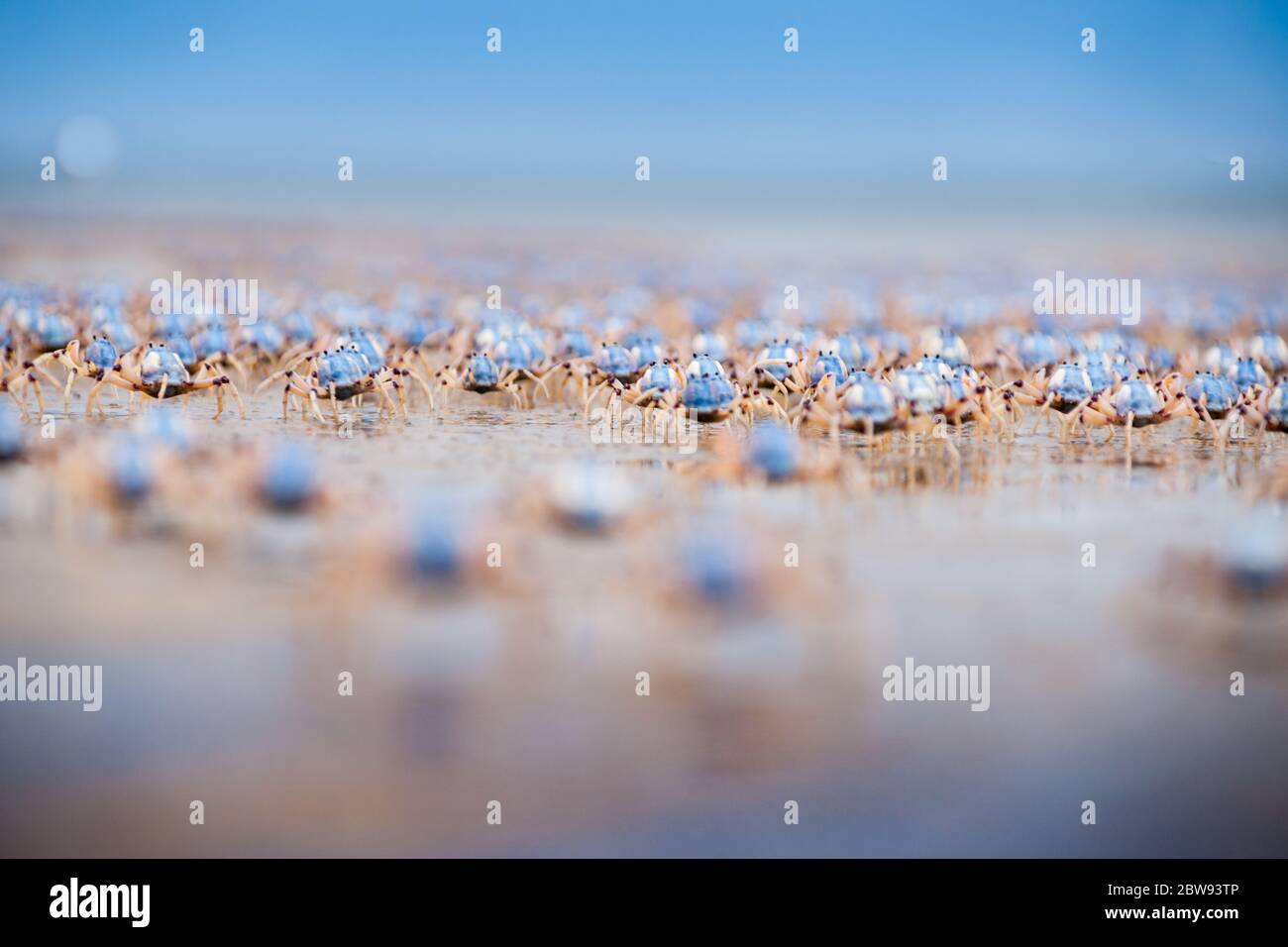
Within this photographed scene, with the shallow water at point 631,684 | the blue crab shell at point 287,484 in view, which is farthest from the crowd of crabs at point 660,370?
the blue crab shell at point 287,484

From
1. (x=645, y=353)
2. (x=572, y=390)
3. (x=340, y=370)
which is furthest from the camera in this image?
(x=572, y=390)

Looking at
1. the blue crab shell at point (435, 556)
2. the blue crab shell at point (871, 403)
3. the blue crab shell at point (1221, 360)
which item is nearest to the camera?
the blue crab shell at point (435, 556)

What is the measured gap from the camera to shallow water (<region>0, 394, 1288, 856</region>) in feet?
9.47

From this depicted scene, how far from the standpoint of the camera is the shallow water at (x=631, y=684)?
2887 mm

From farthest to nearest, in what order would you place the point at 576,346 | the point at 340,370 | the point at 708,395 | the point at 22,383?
the point at 576,346
the point at 340,370
the point at 22,383
the point at 708,395

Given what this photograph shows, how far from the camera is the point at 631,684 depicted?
3.23m

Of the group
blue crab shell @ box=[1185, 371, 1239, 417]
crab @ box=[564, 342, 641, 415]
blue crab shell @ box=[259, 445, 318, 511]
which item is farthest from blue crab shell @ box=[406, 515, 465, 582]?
blue crab shell @ box=[1185, 371, 1239, 417]

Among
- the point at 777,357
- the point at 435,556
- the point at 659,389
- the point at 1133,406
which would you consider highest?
the point at 777,357

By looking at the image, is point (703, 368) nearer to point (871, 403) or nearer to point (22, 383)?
point (871, 403)

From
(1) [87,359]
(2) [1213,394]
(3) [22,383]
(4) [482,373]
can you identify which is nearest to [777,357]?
(4) [482,373]

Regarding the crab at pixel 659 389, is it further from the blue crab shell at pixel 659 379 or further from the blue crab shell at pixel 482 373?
the blue crab shell at pixel 482 373

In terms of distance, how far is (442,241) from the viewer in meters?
21.5
